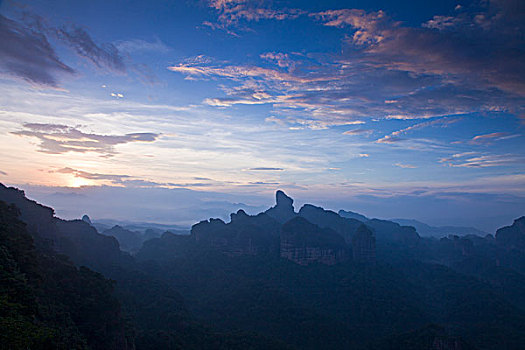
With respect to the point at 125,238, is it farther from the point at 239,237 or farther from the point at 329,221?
the point at 329,221

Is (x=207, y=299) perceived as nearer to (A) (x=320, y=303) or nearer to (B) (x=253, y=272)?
(B) (x=253, y=272)

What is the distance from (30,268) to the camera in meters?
25.7

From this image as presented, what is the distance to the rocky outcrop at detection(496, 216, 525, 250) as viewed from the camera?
14275 cm

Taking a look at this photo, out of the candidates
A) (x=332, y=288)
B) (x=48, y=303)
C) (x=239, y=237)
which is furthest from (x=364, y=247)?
(x=48, y=303)

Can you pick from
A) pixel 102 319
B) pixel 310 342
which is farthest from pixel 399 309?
pixel 102 319

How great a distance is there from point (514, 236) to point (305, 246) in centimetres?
11812

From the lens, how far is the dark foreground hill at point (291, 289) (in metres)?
52.6

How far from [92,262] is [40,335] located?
64500mm

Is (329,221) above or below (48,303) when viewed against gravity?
above

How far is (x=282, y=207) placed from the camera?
474 feet

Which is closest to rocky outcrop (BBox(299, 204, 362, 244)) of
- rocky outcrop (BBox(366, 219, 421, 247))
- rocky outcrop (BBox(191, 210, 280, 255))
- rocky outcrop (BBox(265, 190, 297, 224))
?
→ rocky outcrop (BBox(265, 190, 297, 224))

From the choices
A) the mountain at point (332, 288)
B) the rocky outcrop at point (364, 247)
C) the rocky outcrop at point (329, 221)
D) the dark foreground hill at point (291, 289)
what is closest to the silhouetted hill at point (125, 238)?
the mountain at point (332, 288)

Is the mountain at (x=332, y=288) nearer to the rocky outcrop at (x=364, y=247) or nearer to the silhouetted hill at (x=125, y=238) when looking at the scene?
the rocky outcrop at (x=364, y=247)

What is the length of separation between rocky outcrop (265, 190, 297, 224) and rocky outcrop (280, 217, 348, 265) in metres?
40.9
